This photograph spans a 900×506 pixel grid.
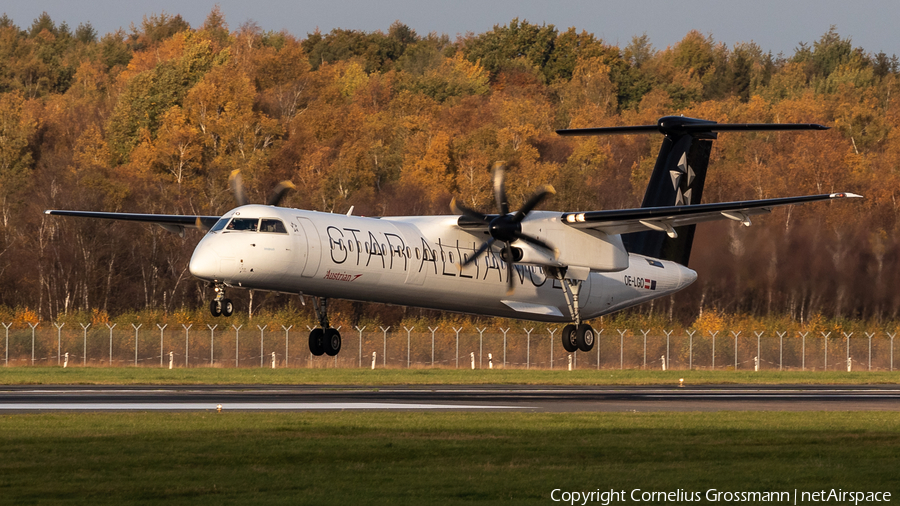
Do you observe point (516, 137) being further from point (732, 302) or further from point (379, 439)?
point (379, 439)

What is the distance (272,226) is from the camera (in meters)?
28.0

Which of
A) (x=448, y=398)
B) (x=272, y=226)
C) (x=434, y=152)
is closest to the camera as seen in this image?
(x=272, y=226)

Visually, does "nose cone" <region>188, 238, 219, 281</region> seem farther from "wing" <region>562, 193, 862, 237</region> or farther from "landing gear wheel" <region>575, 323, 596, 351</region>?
"landing gear wheel" <region>575, 323, 596, 351</region>

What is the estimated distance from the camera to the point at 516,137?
83250 millimetres

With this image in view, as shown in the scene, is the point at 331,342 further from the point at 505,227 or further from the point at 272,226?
the point at 505,227

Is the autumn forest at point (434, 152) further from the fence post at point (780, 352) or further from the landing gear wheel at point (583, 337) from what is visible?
the landing gear wheel at point (583, 337)

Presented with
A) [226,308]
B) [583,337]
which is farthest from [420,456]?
[583,337]

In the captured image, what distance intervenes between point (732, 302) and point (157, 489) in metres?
47.8

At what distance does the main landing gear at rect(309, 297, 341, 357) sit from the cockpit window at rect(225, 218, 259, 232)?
440 centimetres

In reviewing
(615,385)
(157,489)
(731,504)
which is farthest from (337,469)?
(615,385)

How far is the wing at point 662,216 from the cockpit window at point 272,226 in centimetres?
976

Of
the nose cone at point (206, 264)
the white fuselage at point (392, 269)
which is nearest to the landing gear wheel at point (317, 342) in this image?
the white fuselage at point (392, 269)
